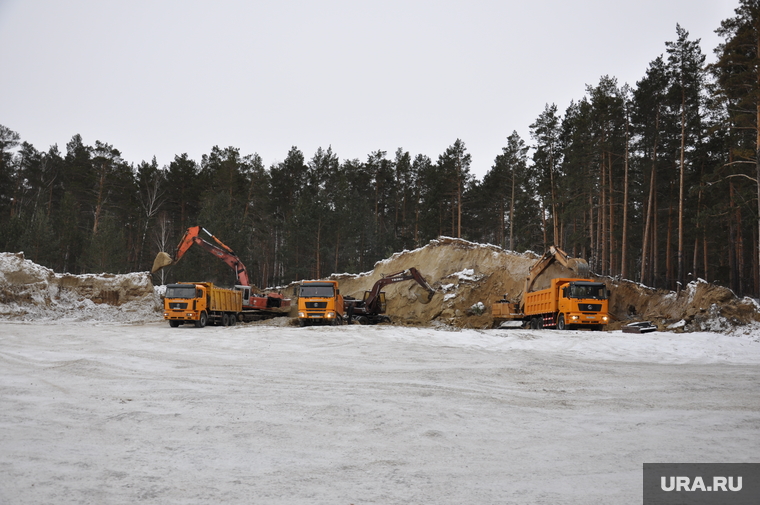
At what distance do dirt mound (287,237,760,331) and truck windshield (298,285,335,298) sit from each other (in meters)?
6.81

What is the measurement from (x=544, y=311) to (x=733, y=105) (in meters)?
14.7

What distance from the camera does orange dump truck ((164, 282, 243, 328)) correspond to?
2742 centimetres

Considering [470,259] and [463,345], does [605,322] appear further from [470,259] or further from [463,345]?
[470,259]

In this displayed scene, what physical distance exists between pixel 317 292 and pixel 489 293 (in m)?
13.1

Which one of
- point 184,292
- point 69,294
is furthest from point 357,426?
point 69,294

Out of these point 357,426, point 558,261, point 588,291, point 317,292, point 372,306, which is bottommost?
point 357,426

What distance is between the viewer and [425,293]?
3600 cm

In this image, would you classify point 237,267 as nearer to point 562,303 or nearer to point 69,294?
point 69,294

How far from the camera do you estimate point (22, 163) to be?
190 feet

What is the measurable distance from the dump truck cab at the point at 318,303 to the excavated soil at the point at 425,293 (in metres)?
7.11

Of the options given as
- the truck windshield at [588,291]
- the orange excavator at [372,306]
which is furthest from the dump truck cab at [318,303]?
the truck windshield at [588,291]

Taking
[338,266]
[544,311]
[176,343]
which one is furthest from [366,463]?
[338,266]

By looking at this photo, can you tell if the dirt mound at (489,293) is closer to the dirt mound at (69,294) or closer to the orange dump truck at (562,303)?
the orange dump truck at (562,303)

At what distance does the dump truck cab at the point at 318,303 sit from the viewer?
28.3m
